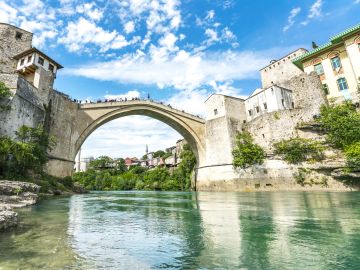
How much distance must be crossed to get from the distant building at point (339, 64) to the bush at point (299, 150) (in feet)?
18.5

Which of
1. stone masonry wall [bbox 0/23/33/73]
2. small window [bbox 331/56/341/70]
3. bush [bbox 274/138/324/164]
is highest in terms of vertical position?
stone masonry wall [bbox 0/23/33/73]

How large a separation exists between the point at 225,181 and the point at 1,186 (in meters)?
22.8

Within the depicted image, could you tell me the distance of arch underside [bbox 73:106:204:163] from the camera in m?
27.6

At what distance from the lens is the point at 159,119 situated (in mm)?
33625

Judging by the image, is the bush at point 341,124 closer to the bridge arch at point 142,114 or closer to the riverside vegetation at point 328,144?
the riverside vegetation at point 328,144

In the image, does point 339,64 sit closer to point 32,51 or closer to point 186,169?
point 186,169

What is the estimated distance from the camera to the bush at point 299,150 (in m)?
23.2

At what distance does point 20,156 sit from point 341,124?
24.7m

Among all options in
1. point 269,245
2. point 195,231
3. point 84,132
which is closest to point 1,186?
point 195,231

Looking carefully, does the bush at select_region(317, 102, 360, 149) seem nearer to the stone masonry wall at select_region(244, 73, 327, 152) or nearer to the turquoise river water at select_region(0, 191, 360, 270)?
the stone masonry wall at select_region(244, 73, 327, 152)

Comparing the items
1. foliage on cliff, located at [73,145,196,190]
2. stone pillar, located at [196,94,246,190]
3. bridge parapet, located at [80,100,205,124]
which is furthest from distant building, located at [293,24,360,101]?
foliage on cliff, located at [73,145,196,190]

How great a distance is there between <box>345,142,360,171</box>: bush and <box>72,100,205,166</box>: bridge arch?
1653 cm

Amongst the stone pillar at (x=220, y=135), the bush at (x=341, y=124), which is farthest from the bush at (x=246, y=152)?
the bush at (x=341, y=124)

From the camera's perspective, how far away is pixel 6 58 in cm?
2631
